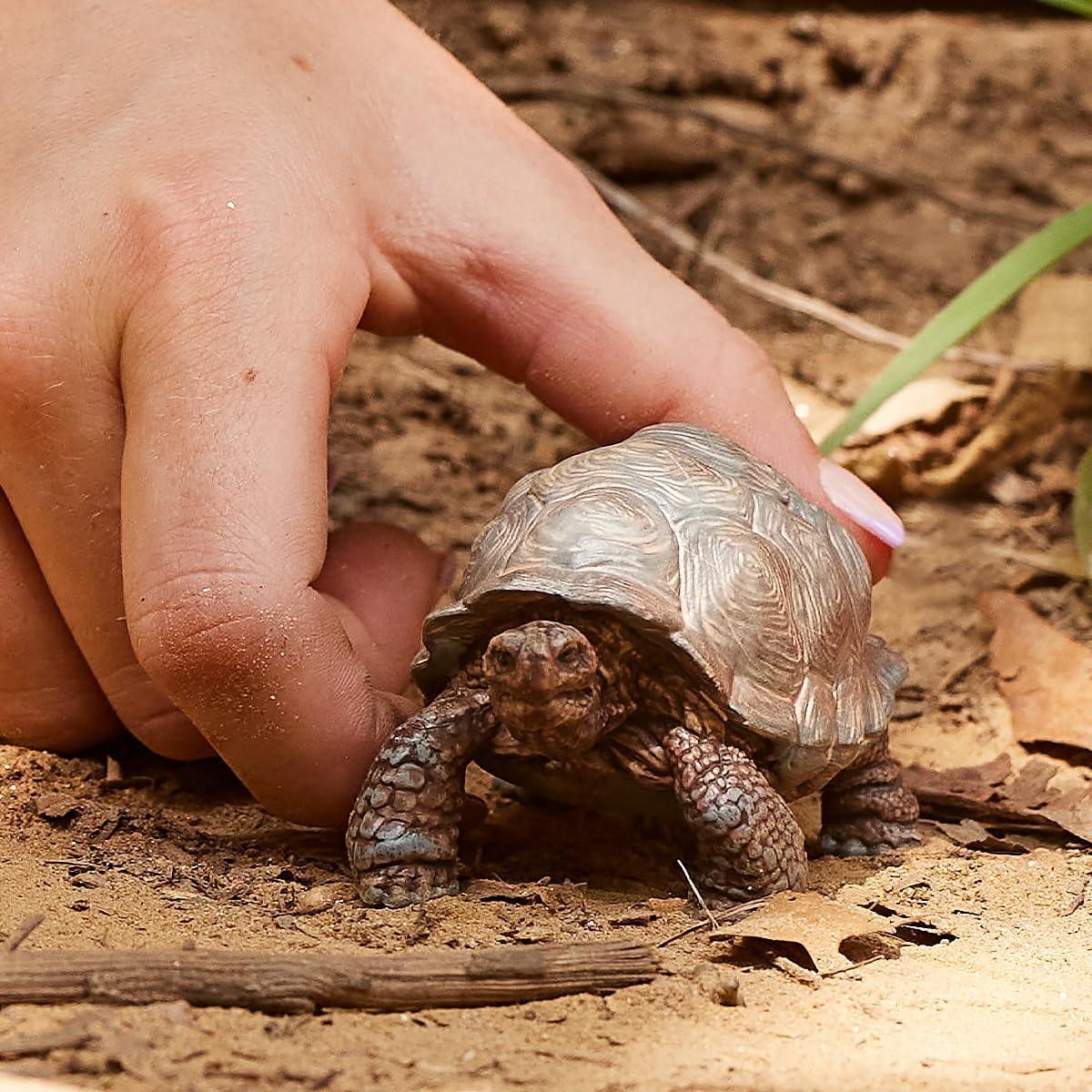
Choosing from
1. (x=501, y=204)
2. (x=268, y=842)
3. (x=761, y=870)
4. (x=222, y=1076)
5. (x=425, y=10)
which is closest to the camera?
(x=222, y=1076)

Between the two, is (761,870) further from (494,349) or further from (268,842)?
(494,349)

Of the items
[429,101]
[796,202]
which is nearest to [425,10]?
[796,202]

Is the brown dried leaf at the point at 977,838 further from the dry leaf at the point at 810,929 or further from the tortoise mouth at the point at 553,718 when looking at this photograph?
the tortoise mouth at the point at 553,718

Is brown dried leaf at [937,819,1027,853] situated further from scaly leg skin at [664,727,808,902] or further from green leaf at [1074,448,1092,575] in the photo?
green leaf at [1074,448,1092,575]

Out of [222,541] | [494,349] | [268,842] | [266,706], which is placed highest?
[494,349]

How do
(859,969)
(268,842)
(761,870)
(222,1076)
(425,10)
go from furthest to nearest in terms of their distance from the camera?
(425,10) → (268,842) → (761,870) → (859,969) → (222,1076)
